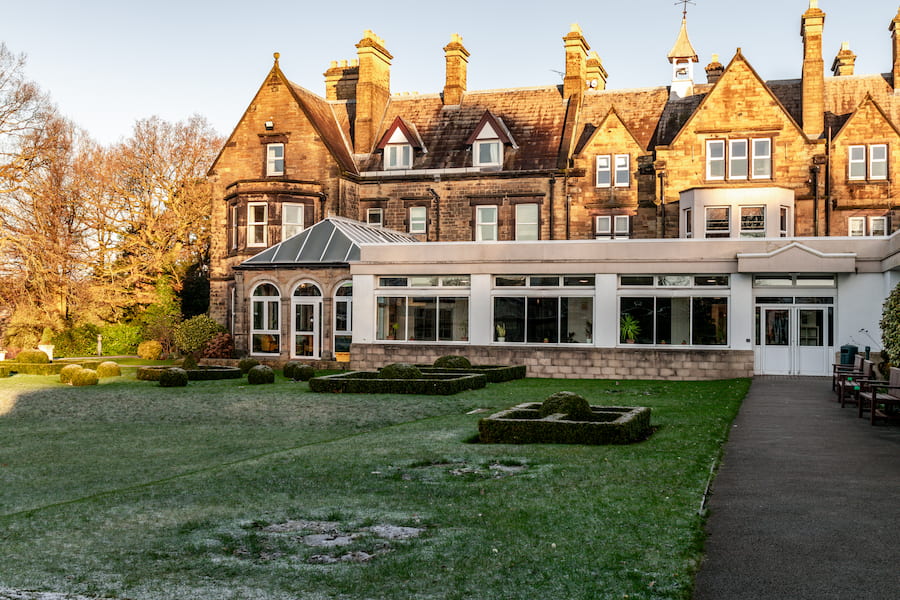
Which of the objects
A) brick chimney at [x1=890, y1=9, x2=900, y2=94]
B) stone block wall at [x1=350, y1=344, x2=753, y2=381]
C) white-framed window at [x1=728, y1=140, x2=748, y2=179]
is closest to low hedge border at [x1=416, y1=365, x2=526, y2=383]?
stone block wall at [x1=350, y1=344, x2=753, y2=381]

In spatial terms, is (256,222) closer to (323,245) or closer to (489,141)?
(323,245)

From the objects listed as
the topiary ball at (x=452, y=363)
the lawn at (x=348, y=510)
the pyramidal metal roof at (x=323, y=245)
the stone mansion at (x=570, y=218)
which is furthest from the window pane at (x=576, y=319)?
the lawn at (x=348, y=510)

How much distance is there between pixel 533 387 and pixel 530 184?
54.6 ft

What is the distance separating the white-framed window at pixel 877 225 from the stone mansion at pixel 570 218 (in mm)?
119

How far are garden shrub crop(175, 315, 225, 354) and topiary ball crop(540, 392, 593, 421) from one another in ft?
82.3

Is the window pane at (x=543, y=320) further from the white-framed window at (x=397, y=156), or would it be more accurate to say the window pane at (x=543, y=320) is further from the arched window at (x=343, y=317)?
the white-framed window at (x=397, y=156)

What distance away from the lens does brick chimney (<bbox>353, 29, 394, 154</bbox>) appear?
43.0 m

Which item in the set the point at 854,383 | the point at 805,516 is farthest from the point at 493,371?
the point at 805,516

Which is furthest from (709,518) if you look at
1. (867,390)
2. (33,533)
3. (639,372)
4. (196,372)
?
(196,372)

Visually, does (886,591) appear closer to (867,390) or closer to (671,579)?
(671,579)

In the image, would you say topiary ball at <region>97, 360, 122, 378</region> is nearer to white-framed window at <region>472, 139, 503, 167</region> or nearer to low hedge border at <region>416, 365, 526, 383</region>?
low hedge border at <region>416, 365, 526, 383</region>

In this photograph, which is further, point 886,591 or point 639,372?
point 639,372

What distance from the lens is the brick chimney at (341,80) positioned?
154 feet

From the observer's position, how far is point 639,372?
28672 millimetres
